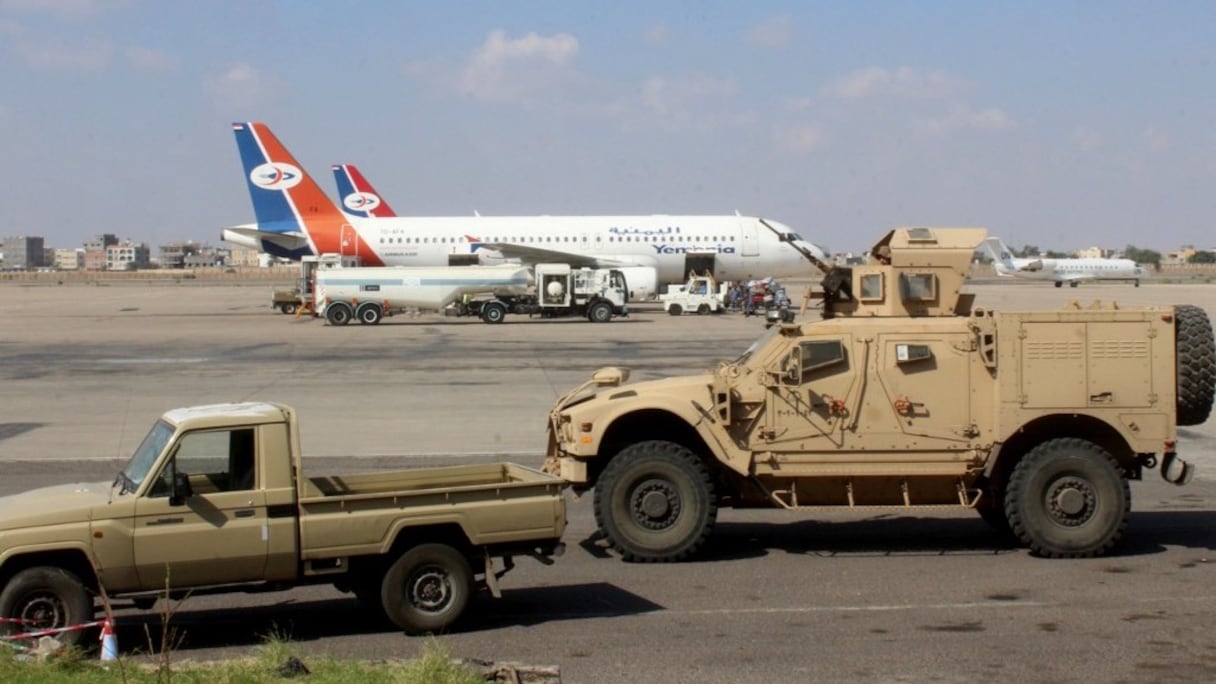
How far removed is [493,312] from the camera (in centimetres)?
4872

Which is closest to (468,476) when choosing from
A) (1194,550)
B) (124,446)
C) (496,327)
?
(1194,550)

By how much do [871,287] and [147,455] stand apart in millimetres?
6284

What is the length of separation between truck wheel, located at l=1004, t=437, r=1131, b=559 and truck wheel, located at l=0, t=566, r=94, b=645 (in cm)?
718

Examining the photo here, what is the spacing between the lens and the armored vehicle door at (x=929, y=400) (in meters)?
11.2

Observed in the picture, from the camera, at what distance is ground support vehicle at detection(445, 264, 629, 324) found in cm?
5000

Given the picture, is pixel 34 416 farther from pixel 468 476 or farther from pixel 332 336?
pixel 332 336

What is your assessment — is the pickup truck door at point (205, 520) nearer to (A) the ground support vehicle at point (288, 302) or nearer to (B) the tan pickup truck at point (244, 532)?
(B) the tan pickup truck at point (244, 532)

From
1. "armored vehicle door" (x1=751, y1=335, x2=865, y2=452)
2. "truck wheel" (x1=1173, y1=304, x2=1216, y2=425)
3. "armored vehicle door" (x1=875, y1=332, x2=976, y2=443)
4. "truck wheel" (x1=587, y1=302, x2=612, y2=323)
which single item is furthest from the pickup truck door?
"truck wheel" (x1=587, y1=302, x2=612, y2=323)

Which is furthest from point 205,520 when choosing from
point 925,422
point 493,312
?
point 493,312

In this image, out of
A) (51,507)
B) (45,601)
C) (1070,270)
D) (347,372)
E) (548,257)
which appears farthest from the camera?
(1070,270)

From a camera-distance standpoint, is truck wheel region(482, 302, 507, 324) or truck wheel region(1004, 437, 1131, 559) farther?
truck wheel region(482, 302, 507, 324)

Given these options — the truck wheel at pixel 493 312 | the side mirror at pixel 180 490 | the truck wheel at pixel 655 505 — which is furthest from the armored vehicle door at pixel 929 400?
the truck wheel at pixel 493 312

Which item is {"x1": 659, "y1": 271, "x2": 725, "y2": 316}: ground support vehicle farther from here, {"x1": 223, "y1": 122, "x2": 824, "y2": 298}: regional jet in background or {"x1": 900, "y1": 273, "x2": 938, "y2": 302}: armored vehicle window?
{"x1": 900, "y1": 273, "x2": 938, "y2": 302}: armored vehicle window

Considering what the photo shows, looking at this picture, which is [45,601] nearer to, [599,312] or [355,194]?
[599,312]
